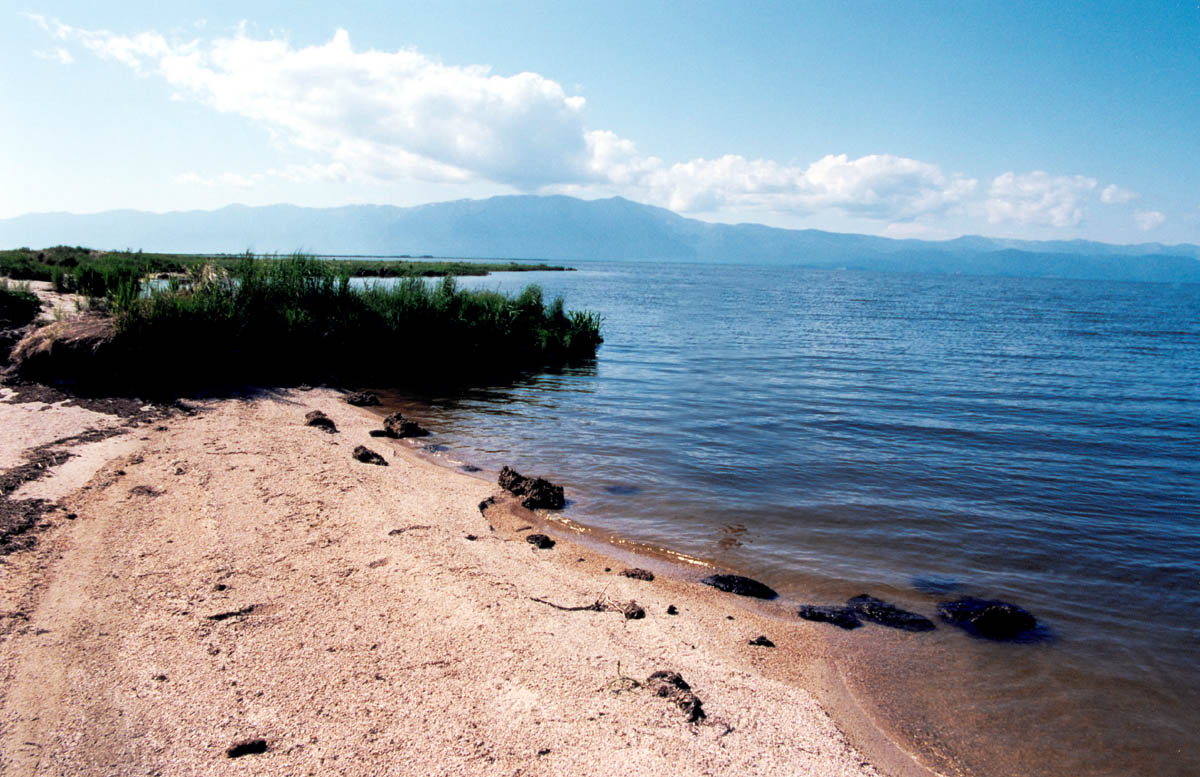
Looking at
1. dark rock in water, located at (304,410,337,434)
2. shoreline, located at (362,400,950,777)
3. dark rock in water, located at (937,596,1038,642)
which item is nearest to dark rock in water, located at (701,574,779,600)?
shoreline, located at (362,400,950,777)

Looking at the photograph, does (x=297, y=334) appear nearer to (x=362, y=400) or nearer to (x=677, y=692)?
(x=362, y=400)

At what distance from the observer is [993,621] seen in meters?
6.91

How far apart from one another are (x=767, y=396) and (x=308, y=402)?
545 inches

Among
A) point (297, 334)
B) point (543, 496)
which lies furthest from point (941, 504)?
point (297, 334)

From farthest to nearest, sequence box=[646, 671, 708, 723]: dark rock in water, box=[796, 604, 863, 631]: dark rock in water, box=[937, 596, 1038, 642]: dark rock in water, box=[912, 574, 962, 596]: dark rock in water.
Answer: box=[912, 574, 962, 596]: dark rock in water, box=[796, 604, 863, 631]: dark rock in water, box=[937, 596, 1038, 642]: dark rock in water, box=[646, 671, 708, 723]: dark rock in water

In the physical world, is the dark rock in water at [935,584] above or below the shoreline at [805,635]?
below

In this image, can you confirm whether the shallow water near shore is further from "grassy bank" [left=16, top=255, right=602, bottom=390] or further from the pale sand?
"grassy bank" [left=16, top=255, right=602, bottom=390]

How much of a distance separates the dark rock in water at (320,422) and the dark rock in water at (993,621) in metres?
11.5

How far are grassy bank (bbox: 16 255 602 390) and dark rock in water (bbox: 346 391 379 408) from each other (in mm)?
2109

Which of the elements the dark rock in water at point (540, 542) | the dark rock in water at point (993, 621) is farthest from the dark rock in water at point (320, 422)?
the dark rock in water at point (993, 621)

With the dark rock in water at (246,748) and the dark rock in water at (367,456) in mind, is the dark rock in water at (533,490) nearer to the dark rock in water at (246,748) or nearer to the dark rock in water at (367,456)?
the dark rock in water at (367,456)

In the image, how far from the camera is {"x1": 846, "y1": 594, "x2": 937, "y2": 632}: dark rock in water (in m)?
6.96

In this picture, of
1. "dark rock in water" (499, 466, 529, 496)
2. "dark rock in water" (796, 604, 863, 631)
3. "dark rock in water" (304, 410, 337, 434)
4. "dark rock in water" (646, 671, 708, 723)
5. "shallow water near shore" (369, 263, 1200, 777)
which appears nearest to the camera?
"dark rock in water" (646, 671, 708, 723)

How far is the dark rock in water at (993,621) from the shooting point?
6852 mm
